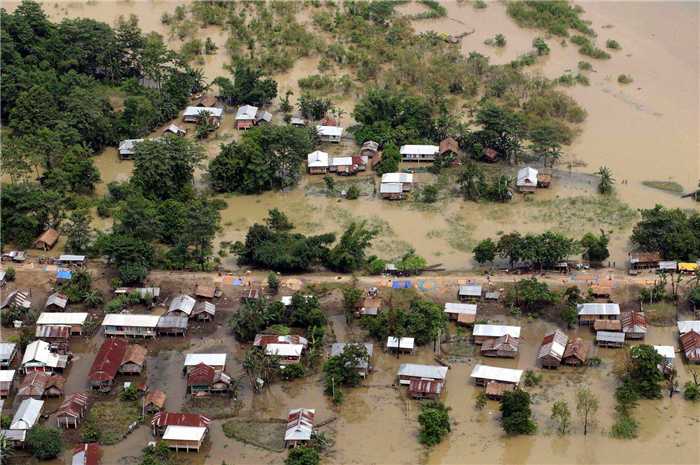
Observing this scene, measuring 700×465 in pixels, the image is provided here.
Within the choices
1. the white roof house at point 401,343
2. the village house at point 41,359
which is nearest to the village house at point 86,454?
the village house at point 41,359

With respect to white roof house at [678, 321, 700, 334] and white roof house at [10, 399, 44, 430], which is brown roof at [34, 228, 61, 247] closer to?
white roof house at [10, 399, 44, 430]

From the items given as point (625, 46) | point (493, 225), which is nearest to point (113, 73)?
point (493, 225)

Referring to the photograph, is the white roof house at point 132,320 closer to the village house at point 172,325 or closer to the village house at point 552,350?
the village house at point 172,325

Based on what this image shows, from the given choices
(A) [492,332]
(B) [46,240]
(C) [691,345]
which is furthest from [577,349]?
(B) [46,240]

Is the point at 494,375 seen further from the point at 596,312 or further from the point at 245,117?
the point at 245,117

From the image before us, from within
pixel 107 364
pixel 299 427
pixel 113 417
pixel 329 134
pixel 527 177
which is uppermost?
pixel 329 134

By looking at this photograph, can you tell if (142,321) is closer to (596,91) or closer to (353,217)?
(353,217)
